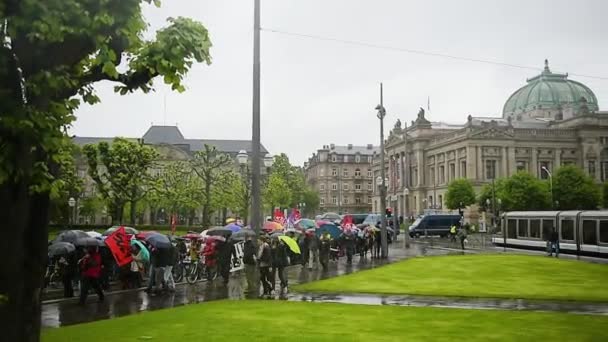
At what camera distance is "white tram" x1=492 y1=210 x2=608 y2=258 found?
123ft

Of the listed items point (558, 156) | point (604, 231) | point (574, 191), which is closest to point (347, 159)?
point (558, 156)

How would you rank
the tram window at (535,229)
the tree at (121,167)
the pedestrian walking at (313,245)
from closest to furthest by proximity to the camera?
the pedestrian walking at (313,245), the tram window at (535,229), the tree at (121,167)

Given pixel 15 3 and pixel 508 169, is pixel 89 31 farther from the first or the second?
pixel 508 169

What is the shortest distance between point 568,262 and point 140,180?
4337 centimetres

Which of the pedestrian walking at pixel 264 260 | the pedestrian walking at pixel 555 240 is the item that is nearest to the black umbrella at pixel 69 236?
the pedestrian walking at pixel 264 260

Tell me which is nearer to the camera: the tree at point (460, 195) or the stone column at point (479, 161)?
the tree at point (460, 195)

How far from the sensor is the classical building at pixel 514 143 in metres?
121

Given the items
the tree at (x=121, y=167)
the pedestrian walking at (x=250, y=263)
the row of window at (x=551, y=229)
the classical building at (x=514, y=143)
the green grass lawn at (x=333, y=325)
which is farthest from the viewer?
the classical building at (x=514, y=143)

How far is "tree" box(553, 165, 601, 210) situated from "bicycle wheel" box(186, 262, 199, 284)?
3246 inches

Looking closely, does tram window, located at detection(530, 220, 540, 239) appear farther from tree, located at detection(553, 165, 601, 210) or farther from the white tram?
tree, located at detection(553, 165, 601, 210)

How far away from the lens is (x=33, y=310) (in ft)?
26.2

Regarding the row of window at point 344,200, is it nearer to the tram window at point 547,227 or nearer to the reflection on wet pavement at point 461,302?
the tram window at point 547,227

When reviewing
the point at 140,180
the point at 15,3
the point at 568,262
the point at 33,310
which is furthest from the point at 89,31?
the point at 140,180

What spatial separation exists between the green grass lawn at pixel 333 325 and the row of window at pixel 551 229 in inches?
936
